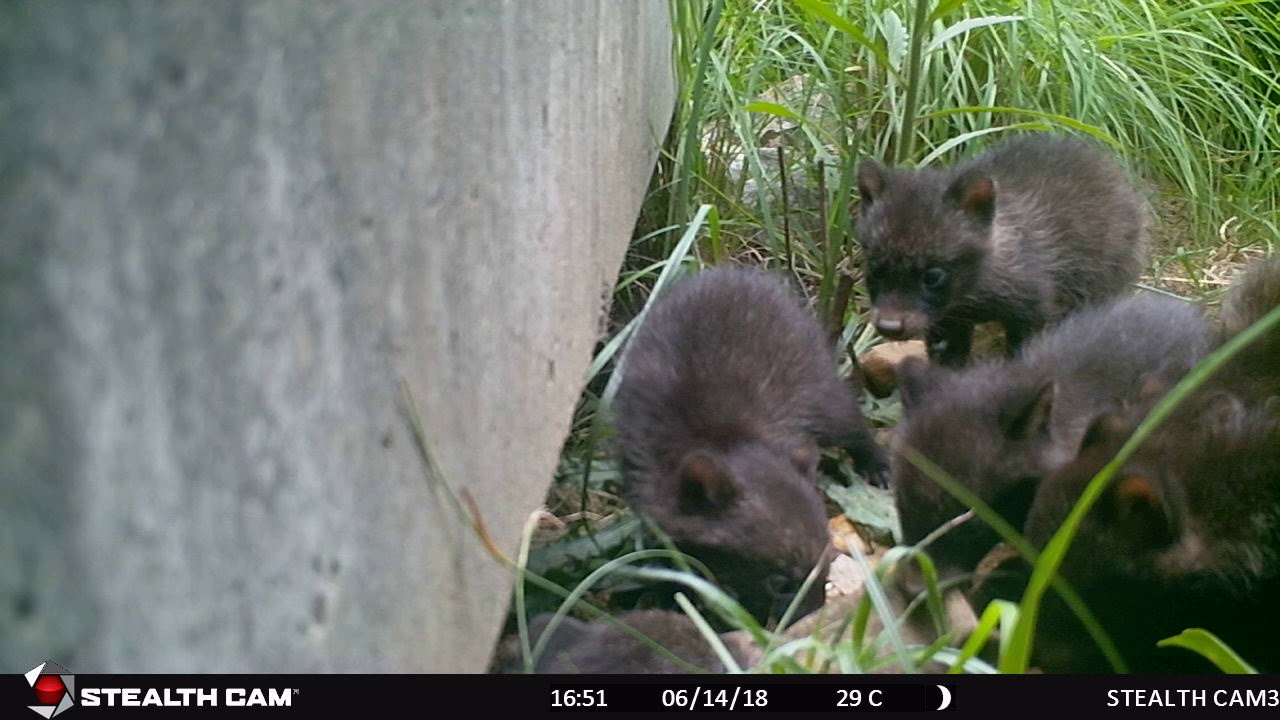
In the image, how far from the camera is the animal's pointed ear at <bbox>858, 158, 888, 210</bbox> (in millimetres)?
4812

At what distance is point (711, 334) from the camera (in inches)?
152

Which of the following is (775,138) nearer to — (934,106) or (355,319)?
(934,106)

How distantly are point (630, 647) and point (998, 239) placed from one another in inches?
123

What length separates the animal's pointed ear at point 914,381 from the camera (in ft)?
11.9

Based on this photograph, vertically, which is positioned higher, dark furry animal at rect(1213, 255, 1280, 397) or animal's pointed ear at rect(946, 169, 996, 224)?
animal's pointed ear at rect(946, 169, 996, 224)

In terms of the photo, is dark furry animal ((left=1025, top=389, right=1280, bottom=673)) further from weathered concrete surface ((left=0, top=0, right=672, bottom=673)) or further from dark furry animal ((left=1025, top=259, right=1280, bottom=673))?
weathered concrete surface ((left=0, top=0, right=672, bottom=673))

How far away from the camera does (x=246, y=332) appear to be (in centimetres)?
117

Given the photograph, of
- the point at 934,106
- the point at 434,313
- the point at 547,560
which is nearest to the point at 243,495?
the point at 434,313
